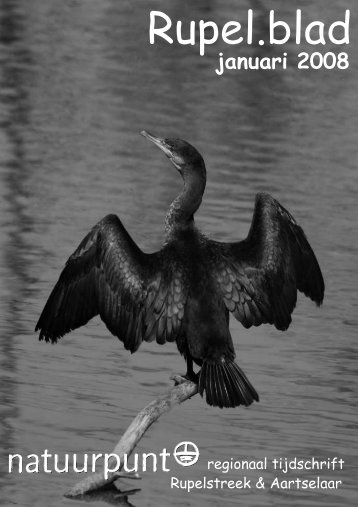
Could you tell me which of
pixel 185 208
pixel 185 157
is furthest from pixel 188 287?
pixel 185 157

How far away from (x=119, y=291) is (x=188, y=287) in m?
0.39

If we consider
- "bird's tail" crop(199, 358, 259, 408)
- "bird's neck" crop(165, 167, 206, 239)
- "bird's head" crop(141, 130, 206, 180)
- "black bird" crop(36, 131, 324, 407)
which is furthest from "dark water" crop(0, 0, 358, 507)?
"bird's head" crop(141, 130, 206, 180)

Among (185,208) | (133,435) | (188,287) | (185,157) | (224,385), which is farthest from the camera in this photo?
(185,157)

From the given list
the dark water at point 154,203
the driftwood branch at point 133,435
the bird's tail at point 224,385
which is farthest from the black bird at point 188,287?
the dark water at point 154,203

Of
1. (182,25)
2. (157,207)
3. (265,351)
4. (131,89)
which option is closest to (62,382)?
(265,351)

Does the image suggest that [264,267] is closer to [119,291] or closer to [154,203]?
[119,291]

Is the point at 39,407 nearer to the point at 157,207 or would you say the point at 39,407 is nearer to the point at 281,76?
the point at 157,207

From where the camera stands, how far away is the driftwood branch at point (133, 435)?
27.7ft

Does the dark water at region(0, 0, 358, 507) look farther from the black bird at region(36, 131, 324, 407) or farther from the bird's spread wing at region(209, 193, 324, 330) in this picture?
the bird's spread wing at region(209, 193, 324, 330)

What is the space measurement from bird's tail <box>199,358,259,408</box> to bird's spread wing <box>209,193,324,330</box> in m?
0.42

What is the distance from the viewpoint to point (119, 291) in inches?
355

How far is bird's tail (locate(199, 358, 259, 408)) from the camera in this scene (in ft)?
A: 28.1

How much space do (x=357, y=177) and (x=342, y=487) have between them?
777 cm

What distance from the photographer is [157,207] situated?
14.9 m
